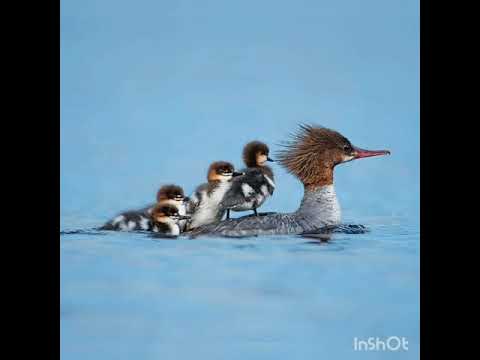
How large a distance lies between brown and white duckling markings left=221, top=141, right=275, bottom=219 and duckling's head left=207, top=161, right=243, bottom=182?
5 cm

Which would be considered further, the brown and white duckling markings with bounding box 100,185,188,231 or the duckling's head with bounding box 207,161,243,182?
the duckling's head with bounding box 207,161,243,182

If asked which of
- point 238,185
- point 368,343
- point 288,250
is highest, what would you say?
point 238,185

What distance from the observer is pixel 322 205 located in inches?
236

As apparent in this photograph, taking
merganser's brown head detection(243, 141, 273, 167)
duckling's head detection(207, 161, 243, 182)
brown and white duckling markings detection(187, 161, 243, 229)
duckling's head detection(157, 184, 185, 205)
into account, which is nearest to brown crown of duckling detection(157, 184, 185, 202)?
duckling's head detection(157, 184, 185, 205)

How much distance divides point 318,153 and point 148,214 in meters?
1.06

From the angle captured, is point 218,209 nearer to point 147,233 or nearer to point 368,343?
point 147,233

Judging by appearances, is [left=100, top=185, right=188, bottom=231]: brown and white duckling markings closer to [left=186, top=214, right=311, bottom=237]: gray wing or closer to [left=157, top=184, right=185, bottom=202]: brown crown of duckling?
[left=157, top=184, right=185, bottom=202]: brown crown of duckling

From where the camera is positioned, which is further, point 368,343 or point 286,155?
point 286,155

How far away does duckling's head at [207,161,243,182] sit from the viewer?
6039 millimetres

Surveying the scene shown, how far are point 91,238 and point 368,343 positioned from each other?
1.67 metres

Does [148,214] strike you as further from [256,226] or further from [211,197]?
[256,226]

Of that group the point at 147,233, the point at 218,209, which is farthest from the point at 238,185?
the point at 147,233

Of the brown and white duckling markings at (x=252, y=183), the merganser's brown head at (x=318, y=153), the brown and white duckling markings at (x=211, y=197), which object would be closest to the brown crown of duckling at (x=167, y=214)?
the brown and white duckling markings at (x=211, y=197)

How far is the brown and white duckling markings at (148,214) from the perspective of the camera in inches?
233
